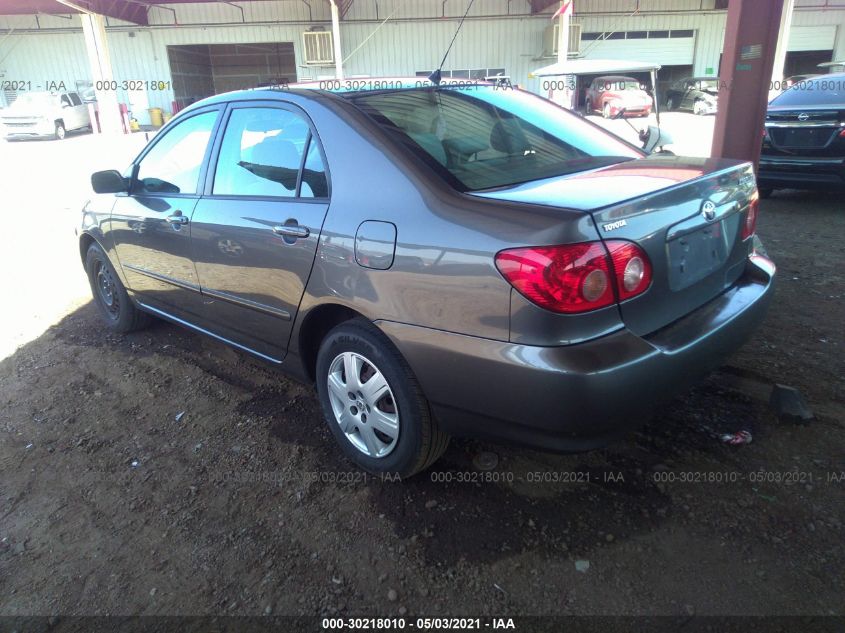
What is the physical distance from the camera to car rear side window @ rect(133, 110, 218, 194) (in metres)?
3.38

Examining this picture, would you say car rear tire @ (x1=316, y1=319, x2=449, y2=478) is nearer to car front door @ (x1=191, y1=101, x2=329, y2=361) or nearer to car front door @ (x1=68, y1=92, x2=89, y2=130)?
car front door @ (x1=191, y1=101, x2=329, y2=361)

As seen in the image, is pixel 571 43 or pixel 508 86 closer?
pixel 508 86

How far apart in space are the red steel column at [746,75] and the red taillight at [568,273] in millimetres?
5521

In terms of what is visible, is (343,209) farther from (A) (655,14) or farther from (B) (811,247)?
(A) (655,14)

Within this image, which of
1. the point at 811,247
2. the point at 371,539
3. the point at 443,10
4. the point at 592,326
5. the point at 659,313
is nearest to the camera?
the point at 592,326

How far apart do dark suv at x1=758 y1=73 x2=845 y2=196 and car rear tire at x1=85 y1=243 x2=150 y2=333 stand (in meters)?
6.85

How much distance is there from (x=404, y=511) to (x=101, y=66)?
82.1 ft

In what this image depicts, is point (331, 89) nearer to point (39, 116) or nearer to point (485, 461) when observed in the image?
point (485, 461)

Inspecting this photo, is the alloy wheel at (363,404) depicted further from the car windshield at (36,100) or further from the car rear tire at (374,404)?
the car windshield at (36,100)

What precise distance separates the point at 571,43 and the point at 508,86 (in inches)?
1023

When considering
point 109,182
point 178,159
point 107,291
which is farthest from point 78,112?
point 178,159

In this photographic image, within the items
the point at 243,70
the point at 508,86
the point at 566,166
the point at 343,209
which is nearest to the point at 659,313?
the point at 566,166

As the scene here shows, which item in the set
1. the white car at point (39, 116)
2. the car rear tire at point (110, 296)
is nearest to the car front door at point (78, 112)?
the white car at point (39, 116)

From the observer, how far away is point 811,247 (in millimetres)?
5629
